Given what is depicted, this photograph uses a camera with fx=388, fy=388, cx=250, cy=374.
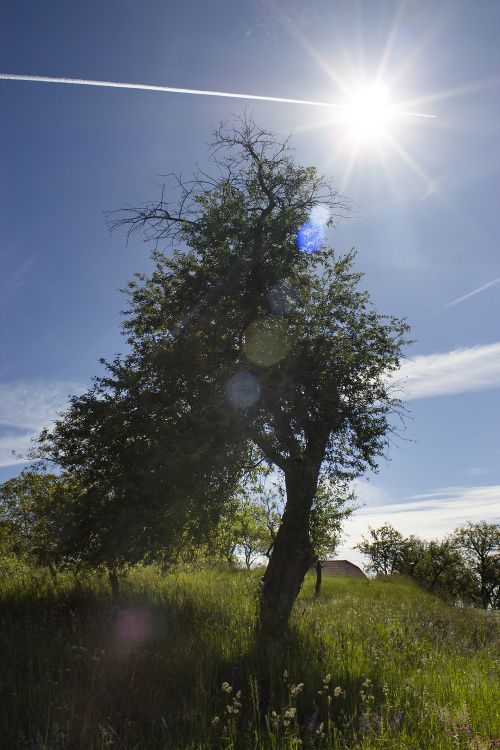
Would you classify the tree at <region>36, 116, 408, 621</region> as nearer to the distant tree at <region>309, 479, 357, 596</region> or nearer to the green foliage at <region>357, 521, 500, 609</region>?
the distant tree at <region>309, 479, 357, 596</region>

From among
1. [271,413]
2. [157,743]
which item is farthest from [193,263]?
[157,743]

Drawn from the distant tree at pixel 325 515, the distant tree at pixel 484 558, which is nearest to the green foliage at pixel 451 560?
the distant tree at pixel 484 558

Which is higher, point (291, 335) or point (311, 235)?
point (311, 235)

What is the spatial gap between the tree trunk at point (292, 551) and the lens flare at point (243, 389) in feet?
9.81

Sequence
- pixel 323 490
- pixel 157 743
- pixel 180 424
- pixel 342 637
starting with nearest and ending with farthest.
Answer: pixel 157 743, pixel 342 637, pixel 180 424, pixel 323 490

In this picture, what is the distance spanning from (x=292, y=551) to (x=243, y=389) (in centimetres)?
548

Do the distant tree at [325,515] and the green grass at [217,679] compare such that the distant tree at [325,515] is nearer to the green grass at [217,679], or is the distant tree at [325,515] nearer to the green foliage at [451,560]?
the green grass at [217,679]

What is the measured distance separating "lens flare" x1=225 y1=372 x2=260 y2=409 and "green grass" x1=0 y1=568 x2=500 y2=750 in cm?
549

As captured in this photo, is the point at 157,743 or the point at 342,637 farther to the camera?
the point at 342,637

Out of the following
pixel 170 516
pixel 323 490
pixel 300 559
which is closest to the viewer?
pixel 170 516

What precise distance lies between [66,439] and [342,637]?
30.2 ft

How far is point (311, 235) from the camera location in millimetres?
15453

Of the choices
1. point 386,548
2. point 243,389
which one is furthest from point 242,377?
point 386,548

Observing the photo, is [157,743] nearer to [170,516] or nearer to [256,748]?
[256,748]
